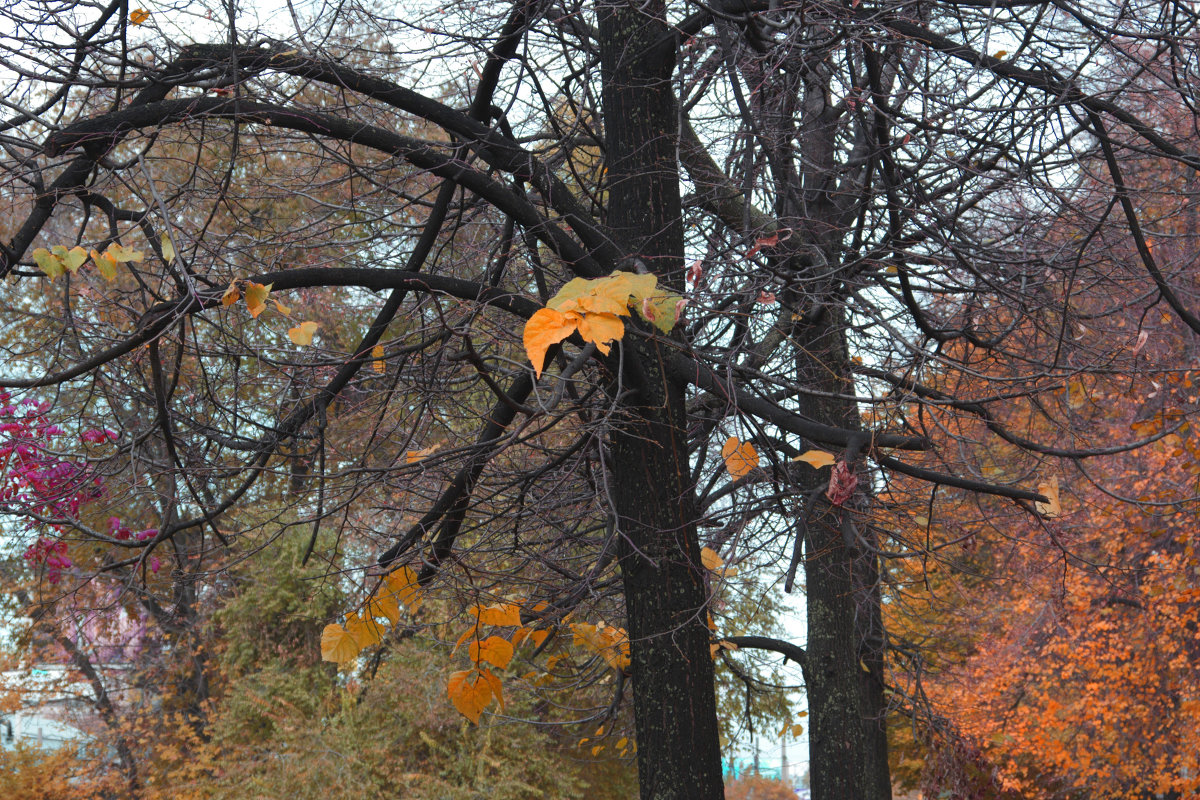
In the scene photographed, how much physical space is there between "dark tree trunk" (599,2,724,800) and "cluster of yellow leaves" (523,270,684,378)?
3.08 feet

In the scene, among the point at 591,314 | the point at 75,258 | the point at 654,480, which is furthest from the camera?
the point at 654,480

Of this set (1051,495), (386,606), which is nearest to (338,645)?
(386,606)

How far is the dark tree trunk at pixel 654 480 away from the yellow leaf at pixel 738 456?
1.02 ft

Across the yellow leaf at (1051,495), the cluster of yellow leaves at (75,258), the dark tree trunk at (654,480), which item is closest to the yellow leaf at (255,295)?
the cluster of yellow leaves at (75,258)

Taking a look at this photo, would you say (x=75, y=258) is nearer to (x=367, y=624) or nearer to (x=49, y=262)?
(x=49, y=262)

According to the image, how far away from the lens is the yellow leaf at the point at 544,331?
221 centimetres

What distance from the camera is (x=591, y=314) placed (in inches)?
94.6

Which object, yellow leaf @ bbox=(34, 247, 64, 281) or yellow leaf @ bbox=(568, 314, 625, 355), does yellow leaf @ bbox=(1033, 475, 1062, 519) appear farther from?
yellow leaf @ bbox=(34, 247, 64, 281)

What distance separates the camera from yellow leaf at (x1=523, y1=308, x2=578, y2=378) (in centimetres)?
221

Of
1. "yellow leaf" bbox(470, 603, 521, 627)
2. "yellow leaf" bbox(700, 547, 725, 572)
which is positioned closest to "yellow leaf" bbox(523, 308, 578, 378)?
"yellow leaf" bbox(470, 603, 521, 627)

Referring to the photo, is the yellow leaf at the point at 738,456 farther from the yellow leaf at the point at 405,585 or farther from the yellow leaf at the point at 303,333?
the yellow leaf at the point at 303,333

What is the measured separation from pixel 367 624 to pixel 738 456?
1.48 metres

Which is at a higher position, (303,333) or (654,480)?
(303,333)

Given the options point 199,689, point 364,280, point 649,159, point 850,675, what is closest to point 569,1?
point 649,159
